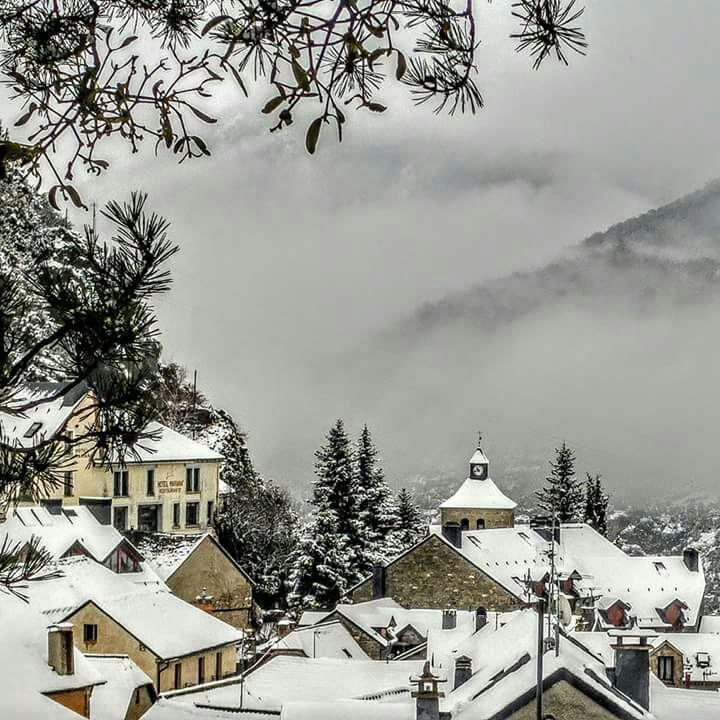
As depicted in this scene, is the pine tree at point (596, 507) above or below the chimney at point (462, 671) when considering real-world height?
above

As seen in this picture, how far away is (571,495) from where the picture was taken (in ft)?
238

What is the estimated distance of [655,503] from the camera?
96000mm

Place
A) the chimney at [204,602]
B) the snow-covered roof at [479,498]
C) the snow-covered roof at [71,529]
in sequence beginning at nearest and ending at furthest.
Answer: the snow-covered roof at [71,529] < the chimney at [204,602] < the snow-covered roof at [479,498]

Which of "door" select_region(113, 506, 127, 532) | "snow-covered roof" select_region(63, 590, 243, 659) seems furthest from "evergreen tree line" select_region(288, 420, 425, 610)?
"snow-covered roof" select_region(63, 590, 243, 659)

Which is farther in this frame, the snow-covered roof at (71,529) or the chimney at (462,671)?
the snow-covered roof at (71,529)

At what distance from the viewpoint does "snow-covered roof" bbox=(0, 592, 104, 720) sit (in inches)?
571

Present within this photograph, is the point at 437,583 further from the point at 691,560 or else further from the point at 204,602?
the point at 691,560

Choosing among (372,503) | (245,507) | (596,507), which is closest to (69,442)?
(245,507)

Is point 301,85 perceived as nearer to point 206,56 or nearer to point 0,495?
point 206,56

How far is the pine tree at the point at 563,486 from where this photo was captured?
7144 centimetres

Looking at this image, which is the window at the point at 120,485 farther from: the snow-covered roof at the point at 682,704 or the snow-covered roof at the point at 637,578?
the snow-covered roof at the point at 682,704

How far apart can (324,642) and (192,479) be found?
1247 centimetres

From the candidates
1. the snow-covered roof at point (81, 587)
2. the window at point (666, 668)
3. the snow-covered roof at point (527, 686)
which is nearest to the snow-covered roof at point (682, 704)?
the snow-covered roof at point (527, 686)

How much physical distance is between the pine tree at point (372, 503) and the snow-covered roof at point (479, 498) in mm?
7037
